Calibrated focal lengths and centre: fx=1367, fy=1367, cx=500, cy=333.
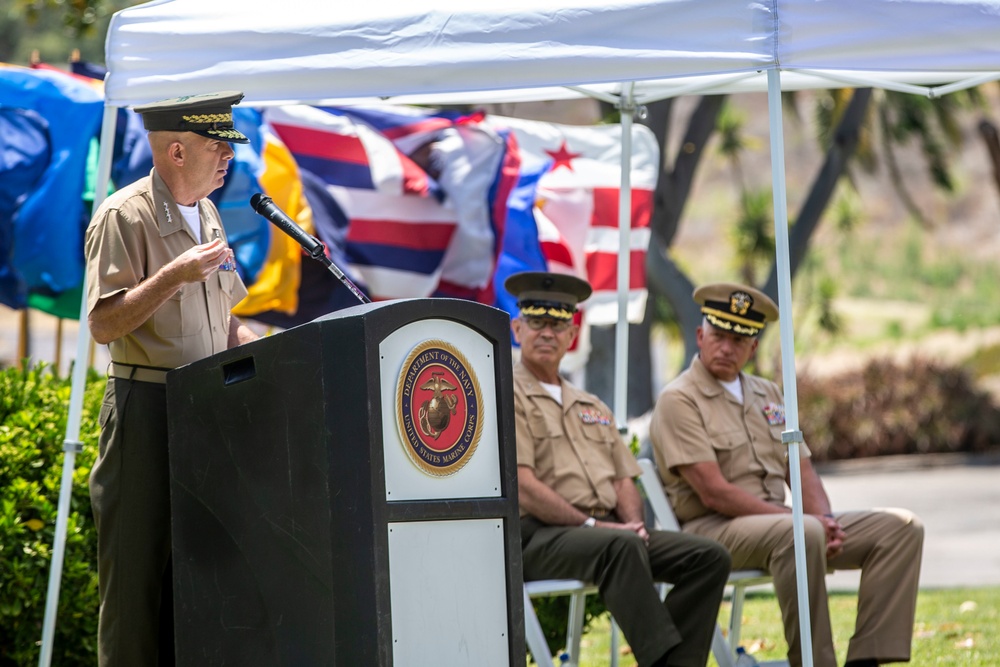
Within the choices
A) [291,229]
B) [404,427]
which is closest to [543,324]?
[291,229]

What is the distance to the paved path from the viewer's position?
10.7m

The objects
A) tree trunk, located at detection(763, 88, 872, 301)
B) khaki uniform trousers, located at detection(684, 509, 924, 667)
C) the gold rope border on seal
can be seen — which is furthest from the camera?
tree trunk, located at detection(763, 88, 872, 301)

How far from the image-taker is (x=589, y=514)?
17.7ft

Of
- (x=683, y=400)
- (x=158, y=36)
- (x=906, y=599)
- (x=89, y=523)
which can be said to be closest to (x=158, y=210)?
(x=158, y=36)

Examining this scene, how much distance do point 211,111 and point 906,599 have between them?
319 cm

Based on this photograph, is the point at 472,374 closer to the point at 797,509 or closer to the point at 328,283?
the point at 797,509

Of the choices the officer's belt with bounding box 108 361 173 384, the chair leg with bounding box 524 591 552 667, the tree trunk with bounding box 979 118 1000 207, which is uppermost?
the tree trunk with bounding box 979 118 1000 207

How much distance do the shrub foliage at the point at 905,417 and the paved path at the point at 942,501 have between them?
1.60 ft

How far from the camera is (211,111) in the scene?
3.86 m

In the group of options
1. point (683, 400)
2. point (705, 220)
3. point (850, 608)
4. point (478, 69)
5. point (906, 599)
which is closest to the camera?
point (478, 69)

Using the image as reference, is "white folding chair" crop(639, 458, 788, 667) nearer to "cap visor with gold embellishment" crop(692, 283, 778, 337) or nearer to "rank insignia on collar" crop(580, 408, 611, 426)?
"rank insignia on collar" crop(580, 408, 611, 426)

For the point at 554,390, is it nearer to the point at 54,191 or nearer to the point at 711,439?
the point at 711,439

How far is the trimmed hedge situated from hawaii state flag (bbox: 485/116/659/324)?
3.63 meters

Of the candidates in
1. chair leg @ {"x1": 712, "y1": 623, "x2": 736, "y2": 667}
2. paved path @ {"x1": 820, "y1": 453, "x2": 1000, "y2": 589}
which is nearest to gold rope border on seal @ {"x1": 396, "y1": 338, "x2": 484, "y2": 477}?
chair leg @ {"x1": 712, "y1": 623, "x2": 736, "y2": 667}
